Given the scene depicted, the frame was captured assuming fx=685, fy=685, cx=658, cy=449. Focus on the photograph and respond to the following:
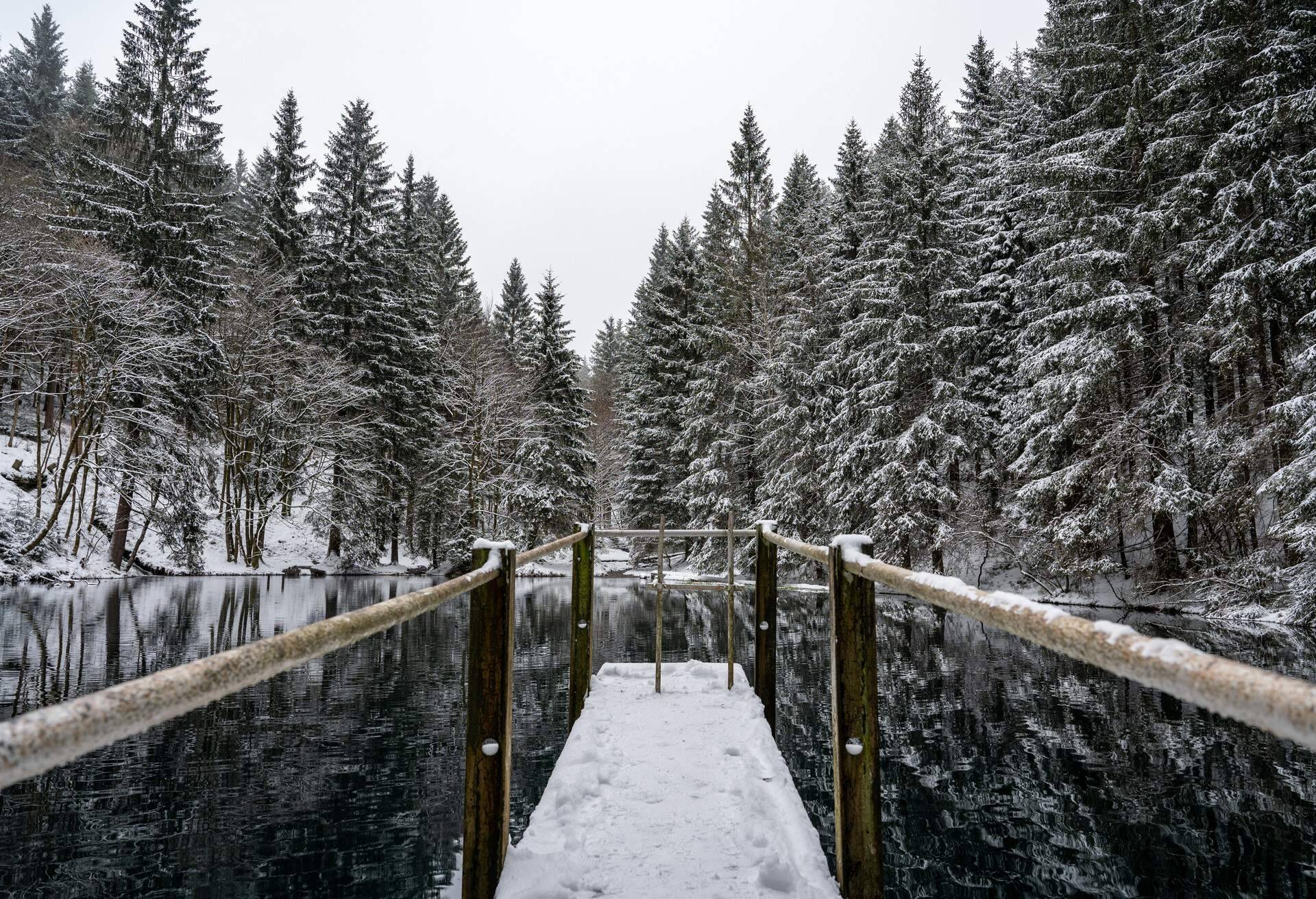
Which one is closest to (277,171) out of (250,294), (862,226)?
(250,294)

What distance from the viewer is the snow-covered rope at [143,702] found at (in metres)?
0.71

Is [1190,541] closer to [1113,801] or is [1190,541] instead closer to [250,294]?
[1113,801]

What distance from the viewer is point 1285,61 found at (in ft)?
37.3

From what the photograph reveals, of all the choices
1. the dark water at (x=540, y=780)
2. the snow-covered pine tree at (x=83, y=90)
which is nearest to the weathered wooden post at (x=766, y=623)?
the dark water at (x=540, y=780)

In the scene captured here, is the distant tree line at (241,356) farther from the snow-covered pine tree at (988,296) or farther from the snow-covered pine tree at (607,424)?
the snow-covered pine tree at (988,296)

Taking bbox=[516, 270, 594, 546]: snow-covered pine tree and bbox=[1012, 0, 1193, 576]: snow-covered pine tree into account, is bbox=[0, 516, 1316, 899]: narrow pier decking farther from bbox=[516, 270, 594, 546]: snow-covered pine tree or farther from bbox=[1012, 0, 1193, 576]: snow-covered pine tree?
bbox=[516, 270, 594, 546]: snow-covered pine tree

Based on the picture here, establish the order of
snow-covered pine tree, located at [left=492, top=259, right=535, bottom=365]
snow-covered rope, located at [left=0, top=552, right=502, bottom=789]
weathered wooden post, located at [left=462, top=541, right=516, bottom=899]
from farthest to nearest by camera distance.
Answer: snow-covered pine tree, located at [left=492, top=259, right=535, bottom=365] → weathered wooden post, located at [left=462, top=541, right=516, bottom=899] → snow-covered rope, located at [left=0, top=552, right=502, bottom=789]

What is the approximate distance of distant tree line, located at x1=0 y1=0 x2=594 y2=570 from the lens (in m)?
16.8

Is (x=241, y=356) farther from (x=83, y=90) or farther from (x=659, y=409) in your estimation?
(x=83, y=90)

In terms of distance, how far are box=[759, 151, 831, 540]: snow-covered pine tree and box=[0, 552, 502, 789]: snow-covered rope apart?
61.8ft

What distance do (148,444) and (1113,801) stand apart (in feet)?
68.2

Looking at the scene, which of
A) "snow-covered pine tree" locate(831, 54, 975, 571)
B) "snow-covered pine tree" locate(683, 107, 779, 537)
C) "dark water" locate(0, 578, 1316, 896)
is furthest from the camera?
"snow-covered pine tree" locate(683, 107, 779, 537)

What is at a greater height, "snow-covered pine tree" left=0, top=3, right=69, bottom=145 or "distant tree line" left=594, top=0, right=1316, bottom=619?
"snow-covered pine tree" left=0, top=3, right=69, bottom=145

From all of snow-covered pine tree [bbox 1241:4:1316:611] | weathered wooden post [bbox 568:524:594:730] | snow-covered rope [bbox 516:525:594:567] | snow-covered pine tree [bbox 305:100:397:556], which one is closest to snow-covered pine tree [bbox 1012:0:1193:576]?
snow-covered pine tree [bbox 1241:4:1316:611]
